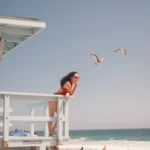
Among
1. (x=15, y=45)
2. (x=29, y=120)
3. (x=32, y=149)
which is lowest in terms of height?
(x=32, y=149)

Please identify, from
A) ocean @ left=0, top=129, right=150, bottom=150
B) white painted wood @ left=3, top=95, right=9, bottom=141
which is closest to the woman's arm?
white painted wood @ left=3, top=95, right=9, bottom=141

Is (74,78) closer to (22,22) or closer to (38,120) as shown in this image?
(38,120)

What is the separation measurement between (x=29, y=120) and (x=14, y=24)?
8.47ft

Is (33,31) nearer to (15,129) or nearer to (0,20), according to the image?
(0,20)

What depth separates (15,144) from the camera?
7.82m

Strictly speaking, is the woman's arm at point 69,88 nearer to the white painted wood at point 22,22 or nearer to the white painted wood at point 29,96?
the white painted wood at point 29,96

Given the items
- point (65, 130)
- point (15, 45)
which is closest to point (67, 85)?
point (65, 130)

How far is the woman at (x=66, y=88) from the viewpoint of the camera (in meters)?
8.31

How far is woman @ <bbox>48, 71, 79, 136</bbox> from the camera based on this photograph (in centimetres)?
831

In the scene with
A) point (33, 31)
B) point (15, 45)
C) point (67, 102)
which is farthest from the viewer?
point (15, 45)

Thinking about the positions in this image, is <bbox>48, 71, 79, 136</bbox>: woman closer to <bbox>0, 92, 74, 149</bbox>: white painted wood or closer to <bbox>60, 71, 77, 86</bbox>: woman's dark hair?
<bbox>60, 71, 77, 86</bbox>: woman's dark hair

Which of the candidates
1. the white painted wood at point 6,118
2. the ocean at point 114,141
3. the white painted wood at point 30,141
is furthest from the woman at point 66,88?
the ocean at point 114,141

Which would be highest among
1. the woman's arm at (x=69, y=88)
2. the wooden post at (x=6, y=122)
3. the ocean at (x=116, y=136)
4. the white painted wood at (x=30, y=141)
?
the ocean at (x=116, y=136)

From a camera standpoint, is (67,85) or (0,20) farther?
(0,20)
